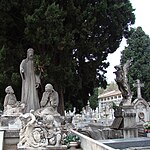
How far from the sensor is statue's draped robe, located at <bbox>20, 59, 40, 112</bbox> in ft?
37.2

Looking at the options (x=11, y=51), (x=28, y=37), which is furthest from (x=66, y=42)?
(x=11, y=51)

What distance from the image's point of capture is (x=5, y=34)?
13.6 meters

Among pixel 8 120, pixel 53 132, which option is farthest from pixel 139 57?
pixel 53 132

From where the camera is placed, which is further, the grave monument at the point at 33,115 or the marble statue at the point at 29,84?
the marble statue at the point at 29,84

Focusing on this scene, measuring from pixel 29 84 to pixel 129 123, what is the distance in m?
5.19

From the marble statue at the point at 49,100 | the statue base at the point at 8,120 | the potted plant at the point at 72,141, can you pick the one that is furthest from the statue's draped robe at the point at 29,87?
the potted plant at the point at 72,141

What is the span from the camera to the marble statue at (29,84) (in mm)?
11344

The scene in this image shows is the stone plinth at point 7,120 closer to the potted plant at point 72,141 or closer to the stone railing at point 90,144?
the potted plant at point 72,141

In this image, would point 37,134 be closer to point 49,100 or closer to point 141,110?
point 49,100

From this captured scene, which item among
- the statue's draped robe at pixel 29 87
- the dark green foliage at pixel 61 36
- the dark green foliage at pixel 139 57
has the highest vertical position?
the dark green foliage at pixel 139 57

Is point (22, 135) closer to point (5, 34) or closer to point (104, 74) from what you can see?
point (5, 34)

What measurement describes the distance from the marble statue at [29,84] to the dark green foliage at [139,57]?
68.3 ft

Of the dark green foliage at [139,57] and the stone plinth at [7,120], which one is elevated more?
the dark green foliage at [139,57]

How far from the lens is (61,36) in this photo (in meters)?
12.4
